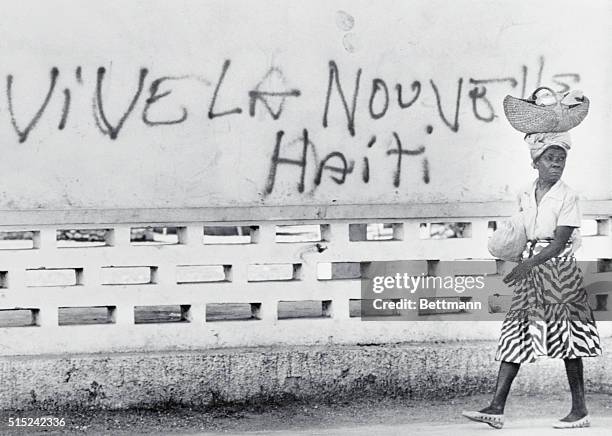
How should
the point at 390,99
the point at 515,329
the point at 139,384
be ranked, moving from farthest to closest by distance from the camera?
the point at 390,99
the point at 139,384
the point at 515,329

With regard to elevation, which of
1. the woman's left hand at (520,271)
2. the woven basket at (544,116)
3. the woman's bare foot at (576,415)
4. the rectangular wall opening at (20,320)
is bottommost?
the woman's bare foot at (576,415)

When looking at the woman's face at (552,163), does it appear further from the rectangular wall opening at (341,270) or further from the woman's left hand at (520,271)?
the rectangular wall opening at (341,270)

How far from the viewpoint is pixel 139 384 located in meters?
7.16

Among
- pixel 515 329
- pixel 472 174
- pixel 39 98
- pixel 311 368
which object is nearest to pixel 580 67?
pixel 472 174

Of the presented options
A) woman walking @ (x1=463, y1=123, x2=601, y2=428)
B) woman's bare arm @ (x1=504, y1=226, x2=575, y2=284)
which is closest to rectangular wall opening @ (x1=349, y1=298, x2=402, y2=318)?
woman walking @ (x1=463, y1=123, x2=601, y2=428)

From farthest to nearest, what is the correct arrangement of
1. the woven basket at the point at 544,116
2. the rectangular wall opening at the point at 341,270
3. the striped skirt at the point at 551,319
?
the rectangular wall opening at the point at 341,270 < the woven basket at the point at 544,116 < the striped skirt at the point at 551,319

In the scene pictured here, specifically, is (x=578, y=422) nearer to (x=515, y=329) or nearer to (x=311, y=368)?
(x=515, y=329)

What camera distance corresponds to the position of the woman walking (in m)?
6.66

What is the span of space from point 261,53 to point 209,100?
43 cm

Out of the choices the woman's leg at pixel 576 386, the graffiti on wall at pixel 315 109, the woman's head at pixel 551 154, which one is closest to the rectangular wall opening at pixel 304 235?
the graffiti on wall at pixel 315 109

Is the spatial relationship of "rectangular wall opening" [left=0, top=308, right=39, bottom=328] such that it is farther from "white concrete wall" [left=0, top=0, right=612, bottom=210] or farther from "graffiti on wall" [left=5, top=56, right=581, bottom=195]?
"graffiti on wall" [left=5, top=56, right=581, bottom=195]

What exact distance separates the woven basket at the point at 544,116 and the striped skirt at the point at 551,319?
0.68 metres

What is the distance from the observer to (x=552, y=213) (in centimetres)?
663

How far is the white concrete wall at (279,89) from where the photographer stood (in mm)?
7094
